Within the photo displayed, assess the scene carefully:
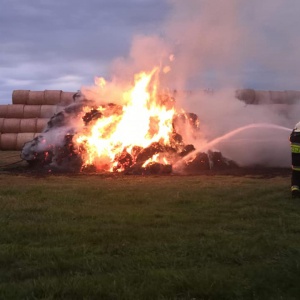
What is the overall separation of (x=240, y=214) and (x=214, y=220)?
683 mm

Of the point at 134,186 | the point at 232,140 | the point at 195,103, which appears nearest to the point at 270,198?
the point at 134,186

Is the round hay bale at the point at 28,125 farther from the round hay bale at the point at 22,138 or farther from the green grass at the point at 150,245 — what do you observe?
the green grass at the point at 150,245

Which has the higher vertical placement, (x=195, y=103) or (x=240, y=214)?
(x=195, y=103)

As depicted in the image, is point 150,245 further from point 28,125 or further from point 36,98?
point 36,98

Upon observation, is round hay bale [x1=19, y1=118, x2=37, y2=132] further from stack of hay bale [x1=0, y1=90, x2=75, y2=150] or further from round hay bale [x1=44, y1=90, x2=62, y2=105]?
round hay bale [x1=44, y1=90, x2=62, y2=105]

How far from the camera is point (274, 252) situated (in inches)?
221

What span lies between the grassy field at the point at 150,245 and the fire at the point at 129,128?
7539mm

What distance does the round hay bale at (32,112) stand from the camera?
1220 inches

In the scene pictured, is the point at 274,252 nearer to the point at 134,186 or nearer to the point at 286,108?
the point at 134,186

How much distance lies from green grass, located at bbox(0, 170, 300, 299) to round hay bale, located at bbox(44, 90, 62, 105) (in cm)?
2168

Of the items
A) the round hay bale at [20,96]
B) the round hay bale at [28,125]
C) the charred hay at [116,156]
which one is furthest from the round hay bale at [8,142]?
the charred hay at [116,156]

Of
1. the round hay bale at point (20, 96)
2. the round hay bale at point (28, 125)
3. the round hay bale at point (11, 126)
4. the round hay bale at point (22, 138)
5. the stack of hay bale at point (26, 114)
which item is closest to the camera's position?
the round hay bale at point (22, 138)

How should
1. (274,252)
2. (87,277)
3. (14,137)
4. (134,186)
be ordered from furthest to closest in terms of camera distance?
1. (14,137)
2. (134,186)
3. (274,252)
4. (87,277)

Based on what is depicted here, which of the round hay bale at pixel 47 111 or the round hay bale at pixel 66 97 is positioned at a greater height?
the round hay bale at pixel 66 97
